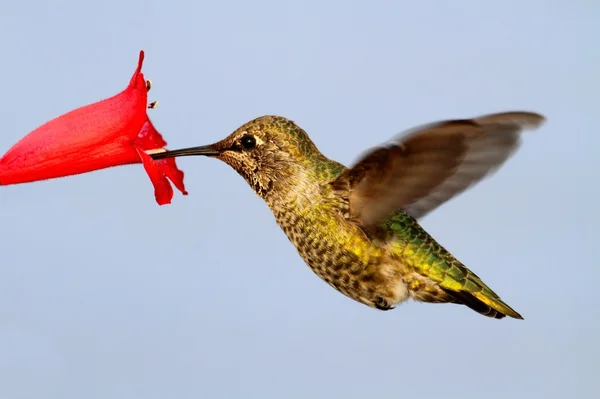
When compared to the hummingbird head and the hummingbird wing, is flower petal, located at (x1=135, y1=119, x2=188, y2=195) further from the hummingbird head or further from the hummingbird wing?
the hummingbird wing

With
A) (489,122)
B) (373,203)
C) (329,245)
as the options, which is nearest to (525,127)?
(489,122)

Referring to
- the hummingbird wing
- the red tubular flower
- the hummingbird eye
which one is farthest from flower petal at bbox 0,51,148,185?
the hummingbird wing

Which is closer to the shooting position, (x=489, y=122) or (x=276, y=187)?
(x=489, y=122)

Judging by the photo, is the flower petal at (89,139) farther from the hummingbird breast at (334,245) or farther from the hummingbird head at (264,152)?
the hummingbird breast at (334,245)

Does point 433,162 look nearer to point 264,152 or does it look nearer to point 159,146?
point 264,152

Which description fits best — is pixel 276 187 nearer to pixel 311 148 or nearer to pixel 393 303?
pixel 311 148

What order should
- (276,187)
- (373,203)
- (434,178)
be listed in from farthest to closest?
(276,187) → (373,203) → (434,178)

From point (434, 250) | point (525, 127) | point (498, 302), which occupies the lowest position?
point (498, 302)

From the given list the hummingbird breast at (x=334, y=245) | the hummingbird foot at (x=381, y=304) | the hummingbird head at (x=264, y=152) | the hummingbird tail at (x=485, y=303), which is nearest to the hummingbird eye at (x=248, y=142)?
the hummingbird head at (x=264, y=152)
